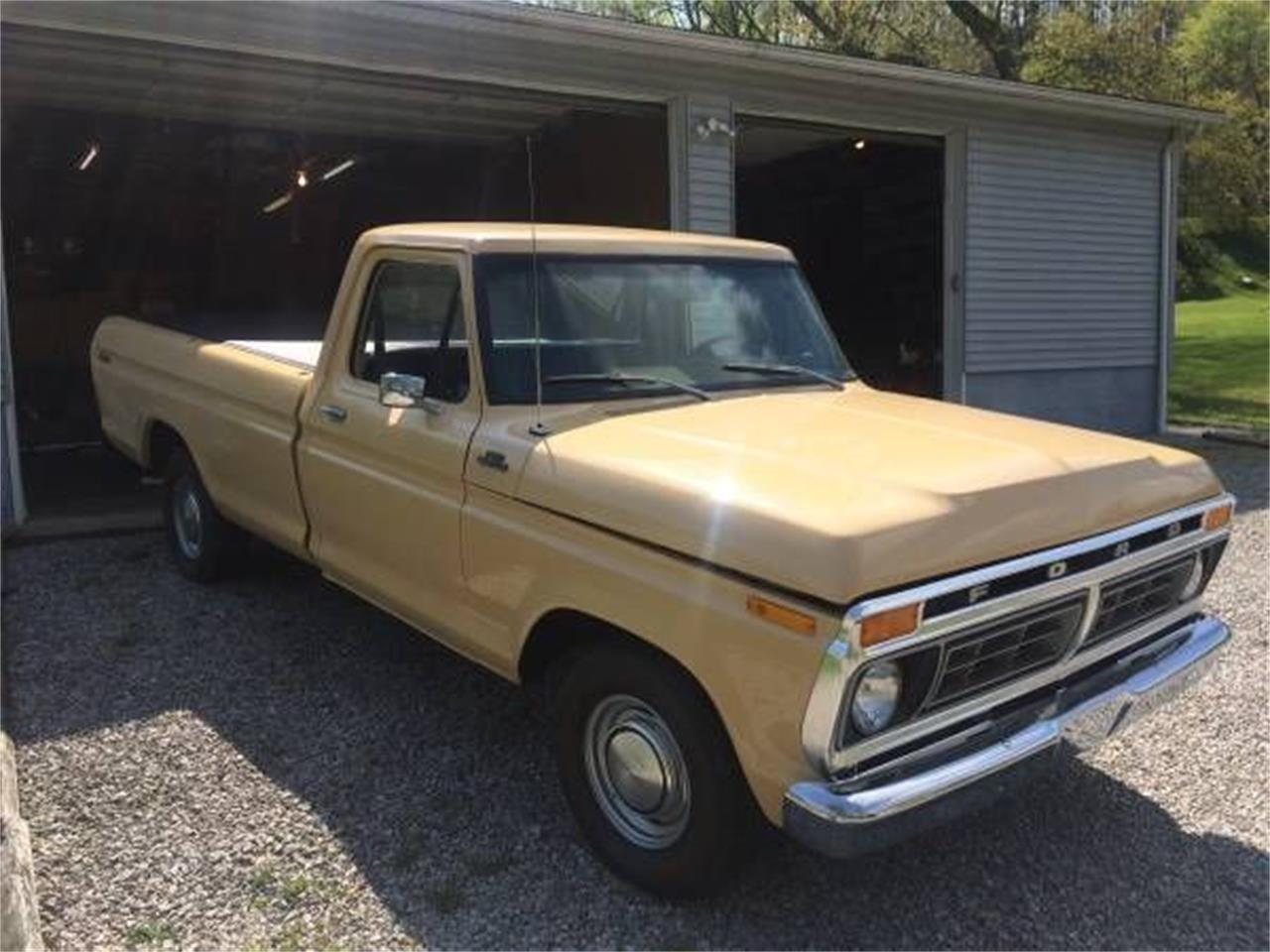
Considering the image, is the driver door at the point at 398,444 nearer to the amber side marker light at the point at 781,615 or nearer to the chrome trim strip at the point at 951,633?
→ the amber side marker light at the point at 781,615

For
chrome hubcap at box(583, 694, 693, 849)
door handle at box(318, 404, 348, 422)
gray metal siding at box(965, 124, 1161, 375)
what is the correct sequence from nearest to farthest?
chrome hubcap at box(583, 694, 693, 849)
door handle at box(318, 404, 348, 422)
gray metal siding at box(965, 124, 1161, 375)

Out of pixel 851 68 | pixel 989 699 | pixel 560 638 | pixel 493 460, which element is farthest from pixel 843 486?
pixel 851 68

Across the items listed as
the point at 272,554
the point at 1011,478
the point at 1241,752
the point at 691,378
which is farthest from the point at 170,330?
the point at 1241,752

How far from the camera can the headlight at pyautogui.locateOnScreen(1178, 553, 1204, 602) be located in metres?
3.80

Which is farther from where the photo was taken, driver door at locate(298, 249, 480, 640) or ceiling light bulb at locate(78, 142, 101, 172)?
ceiling light bulb at locate(78, 142, 101, 172)

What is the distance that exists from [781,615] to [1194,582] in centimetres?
183

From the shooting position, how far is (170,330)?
631 centimetres

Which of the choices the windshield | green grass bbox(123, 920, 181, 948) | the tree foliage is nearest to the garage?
→ the windshield

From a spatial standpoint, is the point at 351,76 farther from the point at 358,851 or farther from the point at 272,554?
the point at 358,851

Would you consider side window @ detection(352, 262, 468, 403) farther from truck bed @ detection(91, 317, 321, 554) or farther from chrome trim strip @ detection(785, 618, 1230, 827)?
chrome trim strip @ detection(785, 618, 1230, 827)

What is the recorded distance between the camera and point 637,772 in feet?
10.9

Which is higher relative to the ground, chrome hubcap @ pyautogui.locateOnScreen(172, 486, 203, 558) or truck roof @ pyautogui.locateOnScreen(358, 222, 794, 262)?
truck roof @ pyautogui.locateOnScreen(358, 222, 794, 262)

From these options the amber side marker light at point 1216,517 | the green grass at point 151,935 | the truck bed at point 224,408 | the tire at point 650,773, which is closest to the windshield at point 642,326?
the tire at point 650,773

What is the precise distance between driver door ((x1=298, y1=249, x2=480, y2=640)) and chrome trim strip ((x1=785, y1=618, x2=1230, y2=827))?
161cm
